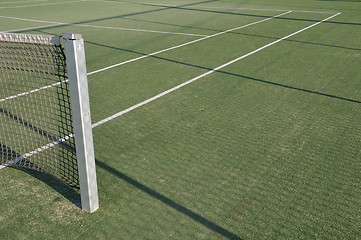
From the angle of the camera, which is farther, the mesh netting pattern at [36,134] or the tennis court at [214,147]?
the mesh netting pattern at [36,134]

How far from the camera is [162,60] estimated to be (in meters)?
11.9

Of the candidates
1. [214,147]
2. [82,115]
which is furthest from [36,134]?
[214,147]

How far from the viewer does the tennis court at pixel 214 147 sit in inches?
180

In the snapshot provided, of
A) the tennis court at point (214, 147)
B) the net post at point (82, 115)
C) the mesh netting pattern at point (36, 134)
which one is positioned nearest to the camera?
the net post at point (82, 115)

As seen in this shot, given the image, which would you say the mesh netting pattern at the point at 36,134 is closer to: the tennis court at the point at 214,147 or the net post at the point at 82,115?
the tennis court at the point at 214,147

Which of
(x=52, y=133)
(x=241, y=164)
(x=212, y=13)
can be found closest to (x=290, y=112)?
(x=241, y=164)

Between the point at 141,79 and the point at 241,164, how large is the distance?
491cm

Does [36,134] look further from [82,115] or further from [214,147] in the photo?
[214,147]

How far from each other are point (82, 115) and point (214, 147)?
8.91 ft

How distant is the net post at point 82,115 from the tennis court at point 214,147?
29 cm

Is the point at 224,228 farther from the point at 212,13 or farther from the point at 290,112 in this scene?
the point at 212,13

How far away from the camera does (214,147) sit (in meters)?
6.42

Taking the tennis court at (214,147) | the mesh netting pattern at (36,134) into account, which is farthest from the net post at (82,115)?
the mesh netting pattern at (36,134)

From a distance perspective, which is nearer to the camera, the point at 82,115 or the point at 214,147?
the point at 82,115
